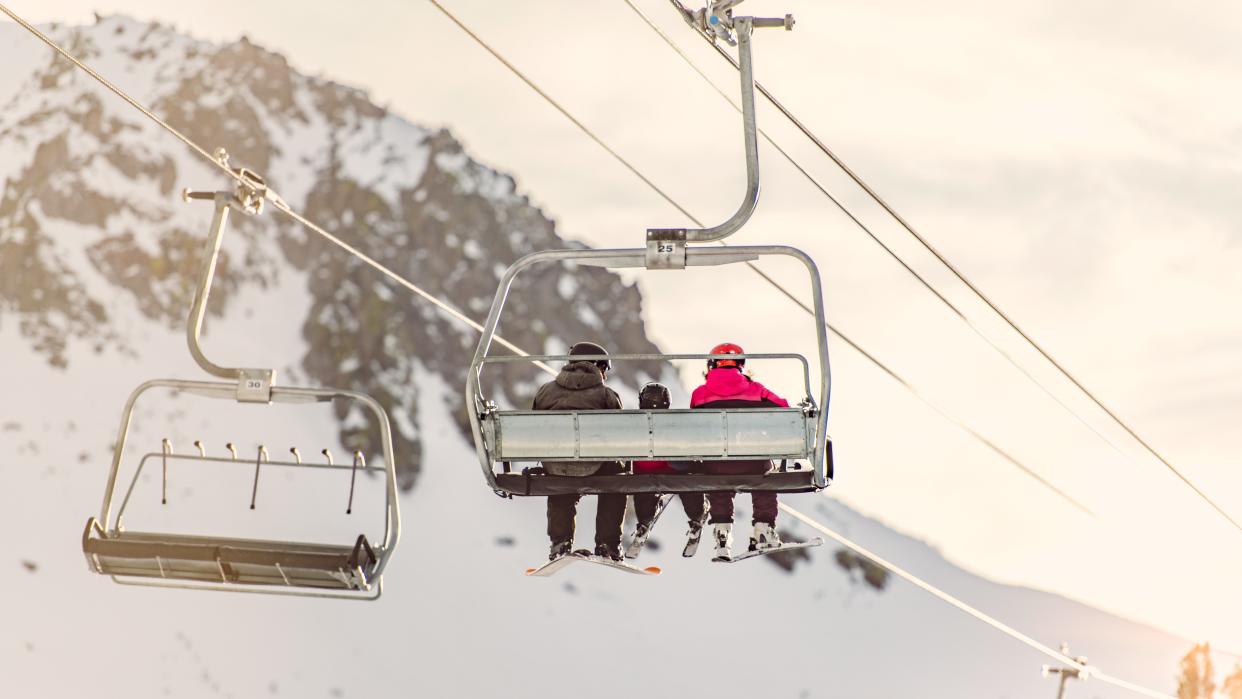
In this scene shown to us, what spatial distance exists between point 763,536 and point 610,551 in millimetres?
1072

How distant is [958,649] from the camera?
147m

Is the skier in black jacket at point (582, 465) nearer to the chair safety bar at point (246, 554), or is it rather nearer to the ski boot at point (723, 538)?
the ski boot at point (723, 538)

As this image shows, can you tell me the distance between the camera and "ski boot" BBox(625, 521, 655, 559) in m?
9.93

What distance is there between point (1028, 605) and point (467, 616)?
95856mm

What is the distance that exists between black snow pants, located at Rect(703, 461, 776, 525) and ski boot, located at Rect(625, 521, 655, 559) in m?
0.49

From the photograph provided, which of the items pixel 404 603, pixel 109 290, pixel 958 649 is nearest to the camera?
pixel 404 603

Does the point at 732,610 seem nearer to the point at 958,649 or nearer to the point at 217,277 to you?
the point at 958,649

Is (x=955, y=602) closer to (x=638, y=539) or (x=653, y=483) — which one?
(x=638, y=539)

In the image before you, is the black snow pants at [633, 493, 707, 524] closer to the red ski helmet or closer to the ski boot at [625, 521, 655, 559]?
the ski boot at [625, 521, 655, 559]

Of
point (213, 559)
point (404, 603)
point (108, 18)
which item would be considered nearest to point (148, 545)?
point (213, 559)

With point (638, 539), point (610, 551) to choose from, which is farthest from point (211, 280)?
point (638, 539)

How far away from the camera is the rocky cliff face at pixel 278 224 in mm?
134125

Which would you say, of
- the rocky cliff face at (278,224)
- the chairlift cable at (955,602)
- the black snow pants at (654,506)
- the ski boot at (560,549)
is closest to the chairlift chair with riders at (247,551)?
the ski boot at (560,549)

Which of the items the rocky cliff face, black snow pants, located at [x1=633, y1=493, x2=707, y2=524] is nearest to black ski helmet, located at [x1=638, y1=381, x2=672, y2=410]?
black snow pants, located at [x1=633, y1=493, x2=707, y2=524]
